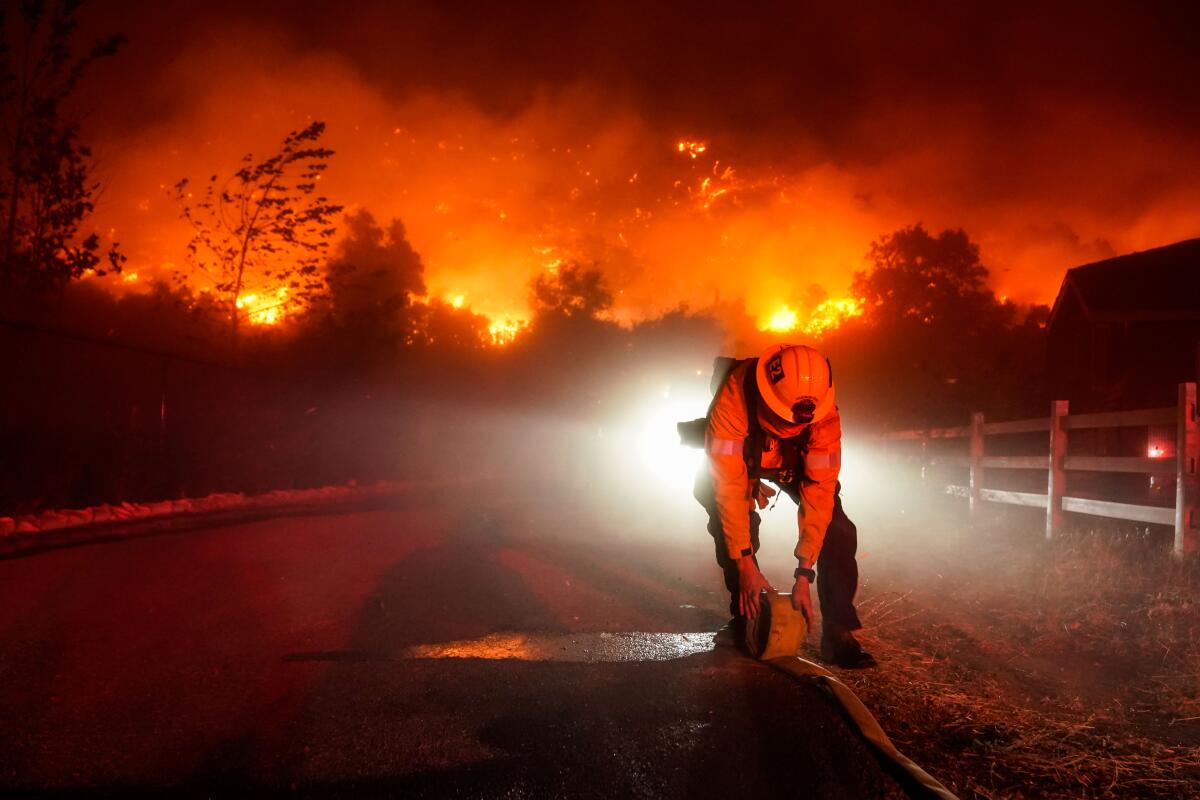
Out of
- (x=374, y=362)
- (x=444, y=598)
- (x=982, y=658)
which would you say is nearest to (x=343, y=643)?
(x=444, y=598)

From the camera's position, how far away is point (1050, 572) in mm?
7336

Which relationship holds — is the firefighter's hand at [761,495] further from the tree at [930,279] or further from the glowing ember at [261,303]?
the tree at [930,279]

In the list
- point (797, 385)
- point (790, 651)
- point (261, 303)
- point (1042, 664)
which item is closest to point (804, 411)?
point (797, 385)

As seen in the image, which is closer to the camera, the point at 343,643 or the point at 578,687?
the point at 578,687

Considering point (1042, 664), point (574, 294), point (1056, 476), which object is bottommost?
point (1042, 664)

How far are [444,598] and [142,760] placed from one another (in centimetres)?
305

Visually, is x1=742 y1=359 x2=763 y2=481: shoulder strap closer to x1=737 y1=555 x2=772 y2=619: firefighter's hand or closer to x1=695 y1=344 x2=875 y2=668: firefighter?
x1=695 y1=344 x2=875 y2=668: firefighter

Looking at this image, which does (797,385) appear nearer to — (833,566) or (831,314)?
(833,566)

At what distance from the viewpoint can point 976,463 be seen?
1095 centimetres

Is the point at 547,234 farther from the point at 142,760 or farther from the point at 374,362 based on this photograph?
the point at 142,760

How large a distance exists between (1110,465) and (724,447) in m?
5.60

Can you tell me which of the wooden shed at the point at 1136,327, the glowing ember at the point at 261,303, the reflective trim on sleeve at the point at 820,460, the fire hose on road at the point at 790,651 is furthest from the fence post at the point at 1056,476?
the glowing ember at the point at 261,303

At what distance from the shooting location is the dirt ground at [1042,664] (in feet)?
11.2

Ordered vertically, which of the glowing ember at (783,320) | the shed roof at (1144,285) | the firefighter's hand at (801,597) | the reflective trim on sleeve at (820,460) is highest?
the glowing ember at (783,320)
